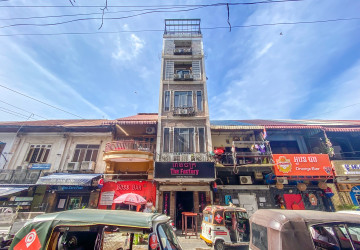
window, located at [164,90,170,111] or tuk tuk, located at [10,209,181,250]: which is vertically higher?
window, located at [164,90,170,111]

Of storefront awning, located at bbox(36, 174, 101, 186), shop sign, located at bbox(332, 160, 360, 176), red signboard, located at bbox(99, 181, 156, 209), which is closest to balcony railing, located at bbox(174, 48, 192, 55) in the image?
red signboard, located at bbox(99, 181, 156, 209)

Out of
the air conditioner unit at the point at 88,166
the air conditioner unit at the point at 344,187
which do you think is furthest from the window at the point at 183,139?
the air conditioner unit at the point at 344,187

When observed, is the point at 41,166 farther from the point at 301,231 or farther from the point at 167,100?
the point at 301,231

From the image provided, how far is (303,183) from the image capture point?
12812 millimetres

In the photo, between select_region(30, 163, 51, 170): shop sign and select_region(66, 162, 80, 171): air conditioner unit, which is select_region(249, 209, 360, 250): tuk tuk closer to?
select_region(66, 162, 80, 171): air conditioner unit

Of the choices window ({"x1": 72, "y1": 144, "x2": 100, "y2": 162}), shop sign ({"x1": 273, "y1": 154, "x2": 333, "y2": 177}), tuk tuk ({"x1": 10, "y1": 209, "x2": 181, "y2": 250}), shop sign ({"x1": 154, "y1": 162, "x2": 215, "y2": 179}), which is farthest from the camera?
window ({"x1": 72, "y1": 144, "x2": 100, "y2": 162})

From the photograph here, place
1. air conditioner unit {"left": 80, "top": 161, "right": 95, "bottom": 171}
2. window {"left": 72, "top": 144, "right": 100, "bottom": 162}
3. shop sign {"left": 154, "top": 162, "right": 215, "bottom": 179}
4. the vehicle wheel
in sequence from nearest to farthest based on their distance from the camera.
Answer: the vehicle wheel < shop sign {"left": 154, "top": 162, "right": 215, "bottom": 179} < air conditioner unit {"left": 80, "top": 161, "right": 95, "bottom": 171} < window {"left": 72, "top": 144, "right": 100, "bottom": 162}

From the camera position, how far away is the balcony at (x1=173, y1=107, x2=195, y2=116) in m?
13.9

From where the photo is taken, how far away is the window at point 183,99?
14695 millimetres

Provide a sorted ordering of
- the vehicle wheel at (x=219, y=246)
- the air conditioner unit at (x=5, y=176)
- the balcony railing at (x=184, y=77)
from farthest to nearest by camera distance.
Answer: the balcony railing at (x=184, y=77) → the air conditioner unit at (x=5, y=176) → the vehicle wheel at (x=219, y=246)

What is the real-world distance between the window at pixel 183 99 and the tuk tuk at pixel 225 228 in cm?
897

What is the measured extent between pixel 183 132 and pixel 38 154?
1319 centimetres

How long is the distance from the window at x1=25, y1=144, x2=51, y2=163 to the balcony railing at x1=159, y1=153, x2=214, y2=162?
10690 millimetres

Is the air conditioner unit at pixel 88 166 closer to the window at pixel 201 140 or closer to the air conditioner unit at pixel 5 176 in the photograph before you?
→ the air conditioner unit at pixel 5 176
